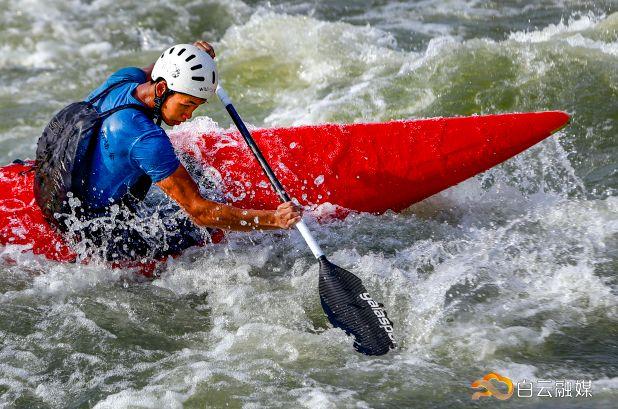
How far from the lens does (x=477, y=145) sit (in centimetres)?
498

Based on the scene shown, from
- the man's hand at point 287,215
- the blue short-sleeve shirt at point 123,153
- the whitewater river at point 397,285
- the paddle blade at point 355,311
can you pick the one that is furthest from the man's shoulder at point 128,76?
the paddle blade at point 355,311

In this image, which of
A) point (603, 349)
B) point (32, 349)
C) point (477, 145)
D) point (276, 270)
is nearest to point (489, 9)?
point (477, 145)

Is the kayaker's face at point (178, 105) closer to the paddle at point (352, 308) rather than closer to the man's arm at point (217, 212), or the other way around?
the man's arm at point (217, 212)

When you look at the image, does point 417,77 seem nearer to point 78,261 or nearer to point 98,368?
point 78,261

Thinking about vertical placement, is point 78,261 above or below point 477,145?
below

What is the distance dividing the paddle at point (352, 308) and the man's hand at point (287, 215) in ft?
0.37

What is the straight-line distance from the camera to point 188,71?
410cm

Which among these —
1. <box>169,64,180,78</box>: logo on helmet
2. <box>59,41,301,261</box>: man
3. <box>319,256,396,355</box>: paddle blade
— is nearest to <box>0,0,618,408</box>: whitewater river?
<box>319,256,396,355</box>: paddle blade

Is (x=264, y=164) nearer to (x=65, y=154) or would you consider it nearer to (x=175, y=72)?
(x=175, y=72)

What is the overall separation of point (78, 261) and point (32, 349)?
703mm

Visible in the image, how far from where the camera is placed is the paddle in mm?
3951

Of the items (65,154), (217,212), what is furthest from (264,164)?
(65,154)

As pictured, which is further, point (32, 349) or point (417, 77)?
point (417, 77)

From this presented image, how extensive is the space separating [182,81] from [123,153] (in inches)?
17.1
